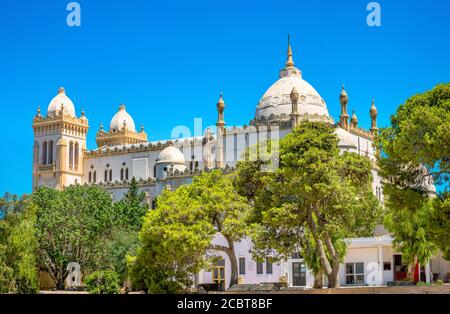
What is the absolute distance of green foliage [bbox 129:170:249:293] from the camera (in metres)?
43.3

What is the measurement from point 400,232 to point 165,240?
14.7 metres

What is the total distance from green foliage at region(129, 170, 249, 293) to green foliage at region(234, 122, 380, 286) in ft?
8.28

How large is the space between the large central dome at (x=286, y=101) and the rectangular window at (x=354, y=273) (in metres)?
27.3

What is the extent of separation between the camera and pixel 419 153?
32.9 meters

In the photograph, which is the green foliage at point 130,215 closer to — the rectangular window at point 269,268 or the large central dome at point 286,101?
the large central dome at point 286,101

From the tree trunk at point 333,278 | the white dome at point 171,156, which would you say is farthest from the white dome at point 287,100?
the tree trunk at point 333,278

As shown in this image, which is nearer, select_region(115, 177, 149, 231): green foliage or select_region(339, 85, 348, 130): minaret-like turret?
select_region(115, 177, 149, 231): green foliage

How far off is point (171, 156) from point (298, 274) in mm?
38451

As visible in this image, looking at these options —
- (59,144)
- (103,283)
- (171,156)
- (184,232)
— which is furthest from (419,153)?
(59,144)

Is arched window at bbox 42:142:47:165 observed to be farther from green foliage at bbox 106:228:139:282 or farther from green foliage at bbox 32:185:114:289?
green foliage at bbox 106:228:139:282

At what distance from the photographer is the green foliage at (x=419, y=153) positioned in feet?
107

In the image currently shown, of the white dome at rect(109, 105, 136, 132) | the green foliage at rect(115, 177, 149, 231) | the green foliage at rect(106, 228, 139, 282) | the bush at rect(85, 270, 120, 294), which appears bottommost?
the bush at rect(85, 270, 120, 294)

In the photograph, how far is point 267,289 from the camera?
43062mm

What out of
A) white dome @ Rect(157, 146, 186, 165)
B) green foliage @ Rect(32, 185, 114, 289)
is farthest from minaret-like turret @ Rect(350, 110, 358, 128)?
green foliage @ Rect(32, 185, 114, 289)
